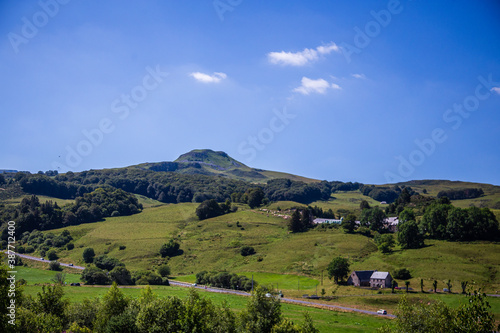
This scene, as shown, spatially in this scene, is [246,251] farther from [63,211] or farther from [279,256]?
[63,211]

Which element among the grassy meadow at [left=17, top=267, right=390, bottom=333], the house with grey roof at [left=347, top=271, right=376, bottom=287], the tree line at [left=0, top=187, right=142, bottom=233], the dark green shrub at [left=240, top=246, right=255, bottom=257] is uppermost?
the tree line at [left=0, top=187, right=142, bottom=233]

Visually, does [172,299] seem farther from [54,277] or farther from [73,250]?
[73,250]

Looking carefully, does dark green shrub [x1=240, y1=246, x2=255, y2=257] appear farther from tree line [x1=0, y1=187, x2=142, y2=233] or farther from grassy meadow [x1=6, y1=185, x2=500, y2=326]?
tree line [x1=0, y1=187, x2=142, y2=233]

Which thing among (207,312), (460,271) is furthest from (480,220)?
(207,312)

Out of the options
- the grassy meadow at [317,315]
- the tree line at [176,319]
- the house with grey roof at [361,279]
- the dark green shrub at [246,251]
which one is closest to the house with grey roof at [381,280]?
the house with grey roof at [361,279]

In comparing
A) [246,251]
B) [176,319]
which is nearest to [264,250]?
[246,251]

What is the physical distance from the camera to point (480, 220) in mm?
105438

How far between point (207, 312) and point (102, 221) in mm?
137544

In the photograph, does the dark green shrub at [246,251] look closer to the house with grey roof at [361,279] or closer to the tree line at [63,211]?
the house with grey roof at [361,279]

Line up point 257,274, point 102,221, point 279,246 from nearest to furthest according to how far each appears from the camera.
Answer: point 257,274 < point 279,246 < point 102,221

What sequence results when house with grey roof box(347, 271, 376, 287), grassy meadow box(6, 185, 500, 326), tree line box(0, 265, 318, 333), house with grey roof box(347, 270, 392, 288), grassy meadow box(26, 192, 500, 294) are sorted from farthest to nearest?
grassy meadow box(26, 192, 500, 294)
house with grey roof box(347, 271, 376, 287)
house with grey roof box(347, 270, 392, 288)
grassy meadow box(6, 185, 500, 326)
tree line box(0, 265, 318, 333)

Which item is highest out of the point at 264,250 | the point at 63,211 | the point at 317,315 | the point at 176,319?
the point at 63,211

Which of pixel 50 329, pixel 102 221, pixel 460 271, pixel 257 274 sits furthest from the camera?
pixel 102 221

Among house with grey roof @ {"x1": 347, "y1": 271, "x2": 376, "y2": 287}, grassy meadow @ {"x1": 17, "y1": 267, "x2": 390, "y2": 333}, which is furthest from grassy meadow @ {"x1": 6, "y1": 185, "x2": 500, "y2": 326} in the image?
house with grey roof @ {"x1": 347, "y1": 271, "x2": 376, "y2": 287}
